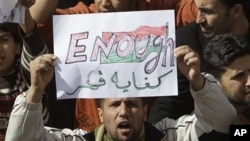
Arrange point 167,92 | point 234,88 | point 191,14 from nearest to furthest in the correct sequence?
point 167,92
point 234,88
point 191,14

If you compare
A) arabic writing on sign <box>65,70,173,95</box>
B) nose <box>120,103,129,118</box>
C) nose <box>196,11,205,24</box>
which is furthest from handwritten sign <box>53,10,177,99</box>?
nose <box>196,11,205,24</box>

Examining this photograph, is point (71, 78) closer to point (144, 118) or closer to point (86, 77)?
point (86, 77)

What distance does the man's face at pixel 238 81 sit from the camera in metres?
4.12

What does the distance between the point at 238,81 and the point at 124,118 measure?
546 mm

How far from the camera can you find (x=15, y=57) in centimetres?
433

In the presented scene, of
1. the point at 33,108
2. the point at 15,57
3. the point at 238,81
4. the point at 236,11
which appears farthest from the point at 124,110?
the point at 236,11

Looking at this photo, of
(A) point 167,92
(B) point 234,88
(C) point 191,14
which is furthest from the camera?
(C) point 191,14

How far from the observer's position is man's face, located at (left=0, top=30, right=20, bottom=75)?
429cm

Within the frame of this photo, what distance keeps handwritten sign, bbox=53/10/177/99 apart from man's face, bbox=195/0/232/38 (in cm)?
54

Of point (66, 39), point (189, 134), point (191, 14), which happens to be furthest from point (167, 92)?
point (191, 14)

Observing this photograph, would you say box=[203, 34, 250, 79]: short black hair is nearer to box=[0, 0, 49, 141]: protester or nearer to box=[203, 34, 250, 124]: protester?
box=[203, 34, 250, 124]: protester

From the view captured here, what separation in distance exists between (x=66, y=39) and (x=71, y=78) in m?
0.16

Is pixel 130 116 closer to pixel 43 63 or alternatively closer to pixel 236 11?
pixel 43 63

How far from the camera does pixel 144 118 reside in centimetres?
404
